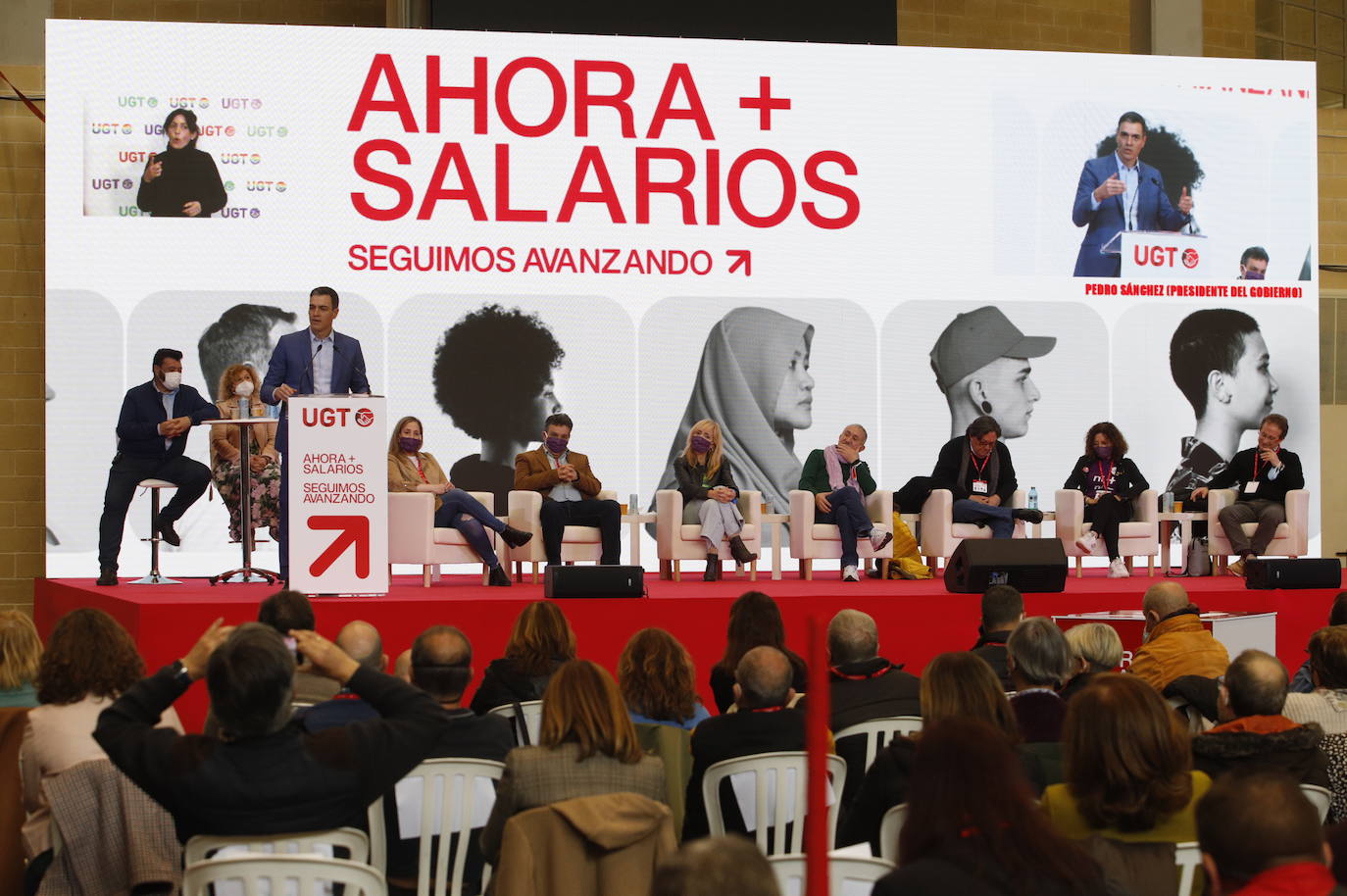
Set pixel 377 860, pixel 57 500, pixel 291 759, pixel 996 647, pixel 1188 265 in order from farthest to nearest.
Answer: pixel 1188 265 < pixel 57 500 < pixel 996 647 < pixel 377 860 < pixel 291 759

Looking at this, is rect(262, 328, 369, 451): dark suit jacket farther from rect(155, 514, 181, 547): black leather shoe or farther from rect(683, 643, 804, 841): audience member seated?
rect(683, 643, 804, 841): audience member seated

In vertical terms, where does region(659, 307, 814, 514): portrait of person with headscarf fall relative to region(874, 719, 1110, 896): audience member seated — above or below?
above

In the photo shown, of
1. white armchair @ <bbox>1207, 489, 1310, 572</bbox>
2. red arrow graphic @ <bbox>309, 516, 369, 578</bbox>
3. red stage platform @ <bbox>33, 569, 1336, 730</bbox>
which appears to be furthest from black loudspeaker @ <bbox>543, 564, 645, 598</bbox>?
white armchair @ <bbox>1207, 489, 1310, 572</bbox>

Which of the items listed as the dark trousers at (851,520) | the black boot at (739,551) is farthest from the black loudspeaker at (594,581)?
the dark trousers at (851,520)

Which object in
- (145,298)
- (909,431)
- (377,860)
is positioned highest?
(145,298)

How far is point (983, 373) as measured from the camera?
933 cm

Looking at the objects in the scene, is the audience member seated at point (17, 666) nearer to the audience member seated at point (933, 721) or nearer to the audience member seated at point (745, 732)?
the audience member seated at point (745, 732)

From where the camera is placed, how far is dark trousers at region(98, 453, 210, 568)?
7.34 m

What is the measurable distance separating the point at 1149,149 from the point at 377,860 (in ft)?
26.3

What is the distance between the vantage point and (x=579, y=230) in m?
8.96

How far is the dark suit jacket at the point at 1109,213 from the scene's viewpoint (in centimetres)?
947

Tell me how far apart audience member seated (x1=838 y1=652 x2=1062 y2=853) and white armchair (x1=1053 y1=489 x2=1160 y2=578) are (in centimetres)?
550

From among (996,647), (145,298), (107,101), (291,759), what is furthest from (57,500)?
(291,759)

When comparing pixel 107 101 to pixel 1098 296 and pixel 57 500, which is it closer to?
pixel 57 500
